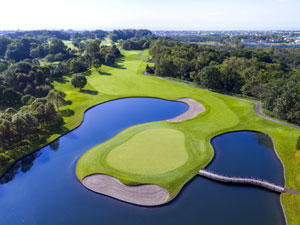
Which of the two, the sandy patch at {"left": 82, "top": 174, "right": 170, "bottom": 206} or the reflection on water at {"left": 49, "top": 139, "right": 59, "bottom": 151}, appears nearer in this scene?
the sandy patch at {"left": 82, "top": 174, "right": 170, "bottom": 206}

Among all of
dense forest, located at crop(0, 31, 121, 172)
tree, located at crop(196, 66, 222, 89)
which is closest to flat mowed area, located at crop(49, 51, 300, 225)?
tree, located at crop(196, 66, 222, 89)

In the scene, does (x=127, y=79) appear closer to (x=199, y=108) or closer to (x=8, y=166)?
(x=199, y=108)

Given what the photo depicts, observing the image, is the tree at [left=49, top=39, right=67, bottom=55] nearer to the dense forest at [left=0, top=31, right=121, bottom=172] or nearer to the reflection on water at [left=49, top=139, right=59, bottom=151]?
the dense forest at [left=0, top=31, right=121, bottom=172]

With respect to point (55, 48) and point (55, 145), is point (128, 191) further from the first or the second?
point (55, 48)

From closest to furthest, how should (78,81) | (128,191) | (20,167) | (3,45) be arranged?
1. (128,191)
2. (20,167)
3. (78,81)
4. (3,45)

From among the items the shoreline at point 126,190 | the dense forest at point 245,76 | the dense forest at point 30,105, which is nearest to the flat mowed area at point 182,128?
the shoreline at point 126,190

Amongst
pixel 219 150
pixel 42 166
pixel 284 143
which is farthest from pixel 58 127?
pixel 284 143

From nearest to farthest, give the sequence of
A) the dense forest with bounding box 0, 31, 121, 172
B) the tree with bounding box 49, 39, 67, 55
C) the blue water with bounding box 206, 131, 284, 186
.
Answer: the blue water with bounding box 206, 131, 284, 186 < the dense forest with bounding box 0, 31, 121, 172 < the tree with bounding box 49, 39, 67, 55

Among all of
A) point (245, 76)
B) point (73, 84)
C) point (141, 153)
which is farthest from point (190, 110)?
point (73, 84)
